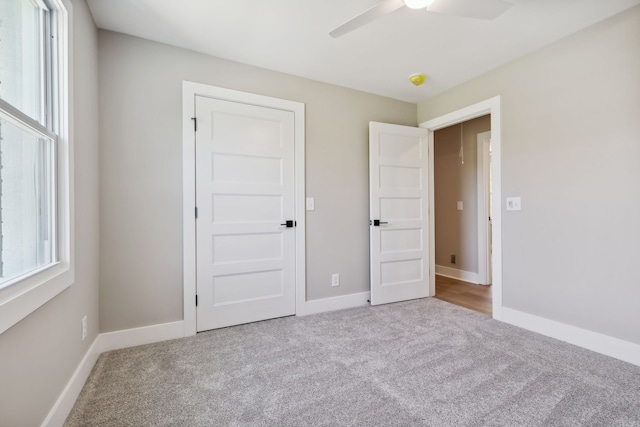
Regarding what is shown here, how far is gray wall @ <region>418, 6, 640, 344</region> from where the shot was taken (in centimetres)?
197

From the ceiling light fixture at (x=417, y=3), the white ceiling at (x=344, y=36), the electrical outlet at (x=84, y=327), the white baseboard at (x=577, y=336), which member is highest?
the white ceiling at (x=344, y=36)

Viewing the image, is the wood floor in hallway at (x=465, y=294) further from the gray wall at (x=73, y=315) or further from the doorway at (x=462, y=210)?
the gray wall at (x=73, y=315)

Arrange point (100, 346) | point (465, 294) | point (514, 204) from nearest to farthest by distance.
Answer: point (100, 346) < point (514, 204) < point (465, 294)

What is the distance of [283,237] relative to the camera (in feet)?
9.17

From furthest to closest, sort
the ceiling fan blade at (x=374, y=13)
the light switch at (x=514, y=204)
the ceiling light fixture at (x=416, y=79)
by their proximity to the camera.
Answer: the ceiling light fixture at (x=416, y=79) → the light switch at (x=514, y=204) → the ceiling fan blade at (x=374, y=13)

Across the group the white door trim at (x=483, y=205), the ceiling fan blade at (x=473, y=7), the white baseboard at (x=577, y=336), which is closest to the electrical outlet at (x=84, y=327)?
the ceiling fan blade at (x=473, y=7)

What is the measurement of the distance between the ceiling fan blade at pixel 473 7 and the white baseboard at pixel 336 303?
8.39ft

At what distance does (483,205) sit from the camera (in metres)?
3.97

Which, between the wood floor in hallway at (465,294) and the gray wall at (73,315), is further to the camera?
the wood floor in hallway at (465,294)

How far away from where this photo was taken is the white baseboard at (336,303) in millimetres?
2906

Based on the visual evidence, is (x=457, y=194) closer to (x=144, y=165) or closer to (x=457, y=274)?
(x=457, y=274)

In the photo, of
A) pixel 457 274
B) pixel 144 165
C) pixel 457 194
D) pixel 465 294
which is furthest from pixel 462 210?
pixel 144 165

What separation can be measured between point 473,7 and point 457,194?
3172 millimetres

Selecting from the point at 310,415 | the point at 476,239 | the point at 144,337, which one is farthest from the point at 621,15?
the point at 144,337
